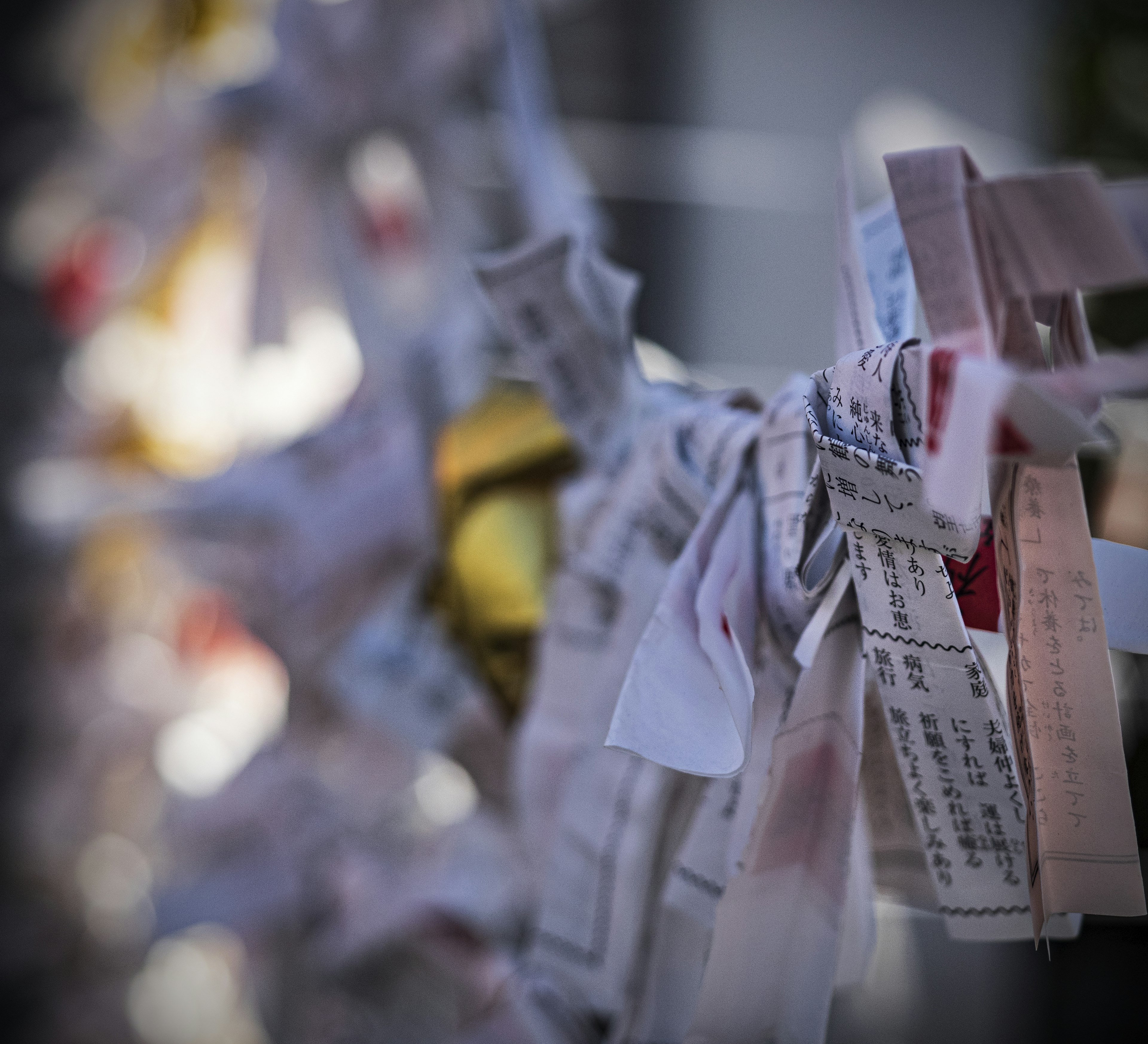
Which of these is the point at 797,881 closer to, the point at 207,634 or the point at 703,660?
the point at 703,660

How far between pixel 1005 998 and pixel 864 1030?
0.30 m

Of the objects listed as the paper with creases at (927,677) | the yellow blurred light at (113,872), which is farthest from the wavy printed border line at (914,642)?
the yellow blurred light at (113,872)

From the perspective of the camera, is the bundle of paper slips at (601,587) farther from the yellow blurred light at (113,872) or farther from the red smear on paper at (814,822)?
the yellow blurred light at (113,872)

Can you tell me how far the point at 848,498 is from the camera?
15cm

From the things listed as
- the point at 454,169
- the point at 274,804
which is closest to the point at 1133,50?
the point at 454,169

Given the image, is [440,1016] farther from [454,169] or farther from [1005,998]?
[1005,998]

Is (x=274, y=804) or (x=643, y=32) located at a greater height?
(x=643, y=32)

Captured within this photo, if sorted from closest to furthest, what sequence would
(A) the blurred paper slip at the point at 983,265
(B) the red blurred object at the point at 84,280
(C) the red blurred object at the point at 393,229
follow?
1. (A) the blurred paper slip at the point at 983,265
2. (C) the red blurred object at the point at 393,229
3. (B) the red blurred object at the point at 84,280

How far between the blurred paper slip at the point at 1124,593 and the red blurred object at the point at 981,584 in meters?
0.02

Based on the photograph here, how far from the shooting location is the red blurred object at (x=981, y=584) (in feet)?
0.58

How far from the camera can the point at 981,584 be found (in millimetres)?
179

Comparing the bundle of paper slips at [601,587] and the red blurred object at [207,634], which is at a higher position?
the bundle of paper slips at [601,587]

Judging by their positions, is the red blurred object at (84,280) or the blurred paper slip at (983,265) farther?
the red blurred object at (84,280)

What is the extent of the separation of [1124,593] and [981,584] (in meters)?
0.02
